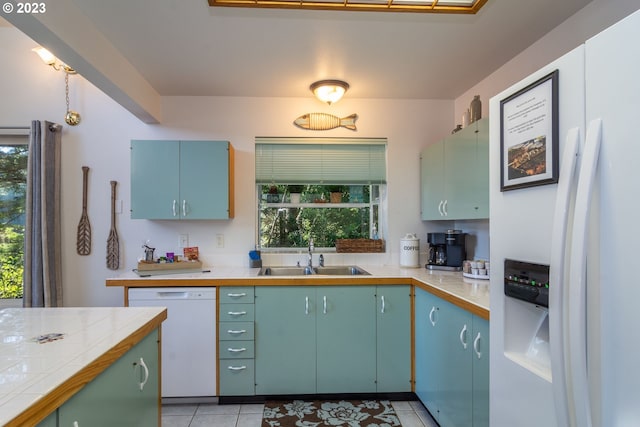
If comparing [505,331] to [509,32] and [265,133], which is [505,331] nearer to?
[509,32]

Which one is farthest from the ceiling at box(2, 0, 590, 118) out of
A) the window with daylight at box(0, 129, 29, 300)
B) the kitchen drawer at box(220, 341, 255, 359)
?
the kitchen drawer at box(220, 341, 255, 359)

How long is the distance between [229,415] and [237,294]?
2.72 feet

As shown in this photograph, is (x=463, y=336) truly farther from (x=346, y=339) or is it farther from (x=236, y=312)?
(x=236, y=312)

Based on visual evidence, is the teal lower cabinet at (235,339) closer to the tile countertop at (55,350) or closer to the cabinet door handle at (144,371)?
the tile countertop at (55,350)

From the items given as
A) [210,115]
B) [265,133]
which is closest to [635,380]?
[265,133]

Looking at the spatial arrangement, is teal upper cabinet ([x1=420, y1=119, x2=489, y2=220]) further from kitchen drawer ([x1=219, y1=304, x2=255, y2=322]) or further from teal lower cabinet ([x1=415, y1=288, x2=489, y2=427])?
kitchen drawer ([x1=219, y1=304, x2=255, y2=322])

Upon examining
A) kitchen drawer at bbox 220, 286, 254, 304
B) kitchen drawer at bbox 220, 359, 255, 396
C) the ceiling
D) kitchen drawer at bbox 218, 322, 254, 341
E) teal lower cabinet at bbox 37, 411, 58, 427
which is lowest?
kitchen drawer at bbox 220, 359, 255, 396

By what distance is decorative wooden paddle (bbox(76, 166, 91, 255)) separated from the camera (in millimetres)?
2973

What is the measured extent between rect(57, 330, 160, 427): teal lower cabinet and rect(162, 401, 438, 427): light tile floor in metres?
0.85

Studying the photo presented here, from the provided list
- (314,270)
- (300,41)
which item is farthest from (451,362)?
(300,41)

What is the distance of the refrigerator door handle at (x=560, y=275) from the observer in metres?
0.79

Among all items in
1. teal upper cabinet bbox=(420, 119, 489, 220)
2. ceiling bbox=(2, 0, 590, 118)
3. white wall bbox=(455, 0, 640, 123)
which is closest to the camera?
white wall bbox=(455, 0, 640, 123)

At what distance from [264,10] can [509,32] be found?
1492 millimetres

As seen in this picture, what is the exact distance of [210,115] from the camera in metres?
3.12
